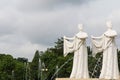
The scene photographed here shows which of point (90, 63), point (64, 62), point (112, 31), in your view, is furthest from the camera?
point (64, 62)

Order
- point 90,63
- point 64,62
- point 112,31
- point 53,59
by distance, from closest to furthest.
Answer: point 112,31 → point 90,63 → point 64,62 → point 53,59

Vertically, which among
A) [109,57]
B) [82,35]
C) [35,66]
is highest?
[35,66]

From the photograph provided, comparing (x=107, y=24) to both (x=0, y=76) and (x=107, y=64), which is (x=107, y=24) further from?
(x=0, y=76)

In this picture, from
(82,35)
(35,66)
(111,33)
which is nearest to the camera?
(111,33)

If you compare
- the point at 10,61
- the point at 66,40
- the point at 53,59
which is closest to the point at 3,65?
the point at 10,61

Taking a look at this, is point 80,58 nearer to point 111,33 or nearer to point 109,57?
point 109,57

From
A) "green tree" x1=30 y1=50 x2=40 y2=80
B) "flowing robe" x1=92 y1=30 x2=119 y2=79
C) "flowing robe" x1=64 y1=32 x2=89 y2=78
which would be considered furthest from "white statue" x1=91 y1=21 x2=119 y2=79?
"green tree" x1=30 y1=50 x2=40 y2=80

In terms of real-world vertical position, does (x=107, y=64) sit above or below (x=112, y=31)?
below

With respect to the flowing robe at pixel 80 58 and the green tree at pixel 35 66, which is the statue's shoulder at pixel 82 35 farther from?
the green tree at pixel 35 66

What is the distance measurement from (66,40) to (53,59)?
41058 millimetres

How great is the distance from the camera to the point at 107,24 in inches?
1564

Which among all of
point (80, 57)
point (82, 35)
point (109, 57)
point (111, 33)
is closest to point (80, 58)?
point (80, 57)

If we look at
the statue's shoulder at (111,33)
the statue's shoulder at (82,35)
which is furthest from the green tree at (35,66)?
the statue's shoulder at (111,33)

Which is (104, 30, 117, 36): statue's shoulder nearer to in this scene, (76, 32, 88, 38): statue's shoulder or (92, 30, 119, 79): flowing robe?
(92, 30, 119, 79): flowing robe
